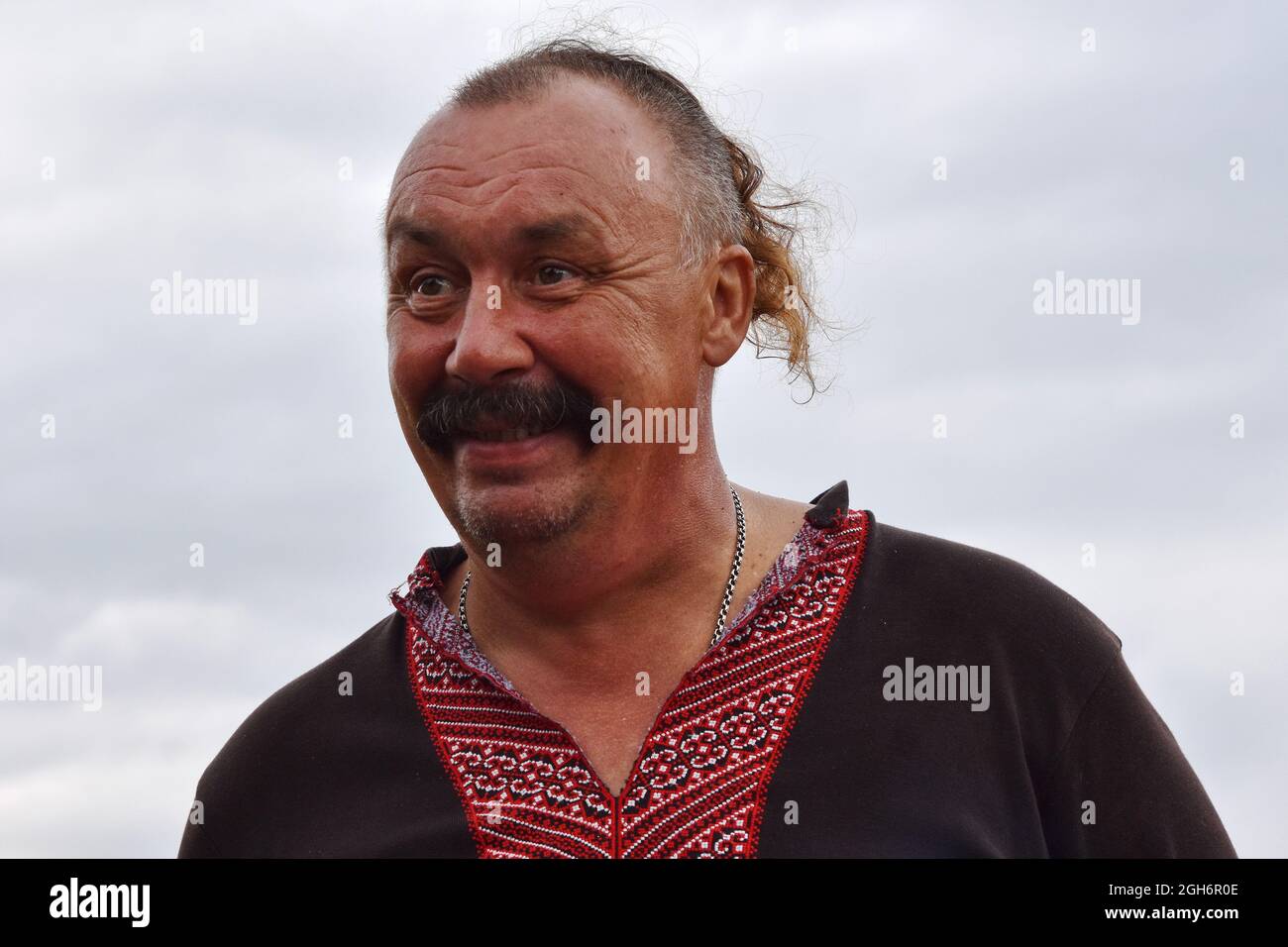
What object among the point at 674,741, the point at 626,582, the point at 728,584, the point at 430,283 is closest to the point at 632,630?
the point at 626,582

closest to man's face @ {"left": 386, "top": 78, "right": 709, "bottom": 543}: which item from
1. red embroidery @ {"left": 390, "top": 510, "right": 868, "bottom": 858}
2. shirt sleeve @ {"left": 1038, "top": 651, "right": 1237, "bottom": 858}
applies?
red embroidery @ {"left": 390, "top": 510, "right": 868, "bottom": 858}

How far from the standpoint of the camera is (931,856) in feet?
12.2

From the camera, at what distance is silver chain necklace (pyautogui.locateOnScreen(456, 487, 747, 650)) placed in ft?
13.8

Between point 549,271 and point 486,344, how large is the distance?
0.80ft

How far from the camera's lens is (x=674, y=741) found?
3.94 metres

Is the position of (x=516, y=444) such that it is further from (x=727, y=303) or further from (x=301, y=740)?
(x=301, y=740)

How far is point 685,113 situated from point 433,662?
1.54m

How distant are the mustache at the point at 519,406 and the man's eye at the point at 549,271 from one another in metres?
0.24

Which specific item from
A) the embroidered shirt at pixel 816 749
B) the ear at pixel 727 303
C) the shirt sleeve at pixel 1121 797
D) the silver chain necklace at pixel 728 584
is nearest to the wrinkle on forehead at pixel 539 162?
the ear at pixel 727 303

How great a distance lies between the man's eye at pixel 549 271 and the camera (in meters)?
4.00

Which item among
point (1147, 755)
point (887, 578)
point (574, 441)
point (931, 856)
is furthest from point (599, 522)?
point (1147, 755)
